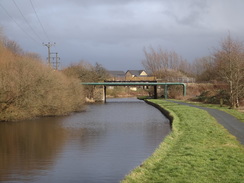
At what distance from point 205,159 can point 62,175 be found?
4234 millimetres

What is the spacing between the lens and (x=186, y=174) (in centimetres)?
836

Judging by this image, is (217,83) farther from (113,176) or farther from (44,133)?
(113,176)

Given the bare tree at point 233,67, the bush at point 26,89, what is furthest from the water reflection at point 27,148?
the bare tree at point 233,67

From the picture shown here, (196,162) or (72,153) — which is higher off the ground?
(196,162)

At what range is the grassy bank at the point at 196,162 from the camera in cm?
815

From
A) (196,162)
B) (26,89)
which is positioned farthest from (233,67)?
(196,162)

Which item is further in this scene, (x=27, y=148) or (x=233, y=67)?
(x=233, y=67)

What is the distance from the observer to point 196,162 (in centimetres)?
962

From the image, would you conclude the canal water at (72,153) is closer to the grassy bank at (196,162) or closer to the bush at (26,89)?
the grassy bank at (196,162)

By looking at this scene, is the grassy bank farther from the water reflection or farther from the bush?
the bush

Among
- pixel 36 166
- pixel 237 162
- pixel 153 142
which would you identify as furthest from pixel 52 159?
pixel 237 162

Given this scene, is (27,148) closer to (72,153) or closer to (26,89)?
(72,153)

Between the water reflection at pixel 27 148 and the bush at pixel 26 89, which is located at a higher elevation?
the bush at pixel 26 89

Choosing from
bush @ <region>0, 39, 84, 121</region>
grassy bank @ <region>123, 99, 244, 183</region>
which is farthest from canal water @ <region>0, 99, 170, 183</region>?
bush @ <region>0, 39, 84, 121</region>
